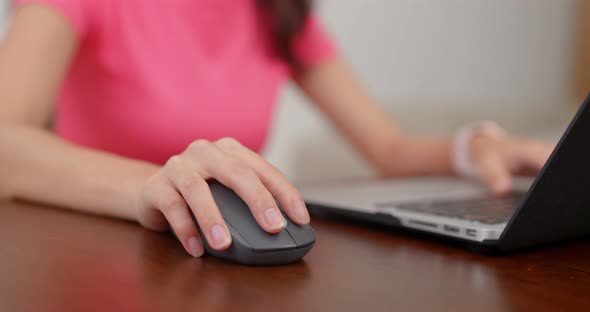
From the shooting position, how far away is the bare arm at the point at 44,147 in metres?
0.58

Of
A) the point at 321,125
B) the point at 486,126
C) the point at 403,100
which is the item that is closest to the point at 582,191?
the point at 486,126

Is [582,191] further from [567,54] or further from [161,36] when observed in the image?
[567,54]

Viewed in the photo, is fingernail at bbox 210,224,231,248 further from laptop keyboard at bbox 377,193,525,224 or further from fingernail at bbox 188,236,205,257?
laptop keyboard at bbox 377,193,525,224

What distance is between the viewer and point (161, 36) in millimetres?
1014

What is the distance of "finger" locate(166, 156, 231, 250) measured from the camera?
419 millimetres

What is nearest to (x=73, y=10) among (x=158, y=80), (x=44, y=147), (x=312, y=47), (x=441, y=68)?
(x=158, y=80)

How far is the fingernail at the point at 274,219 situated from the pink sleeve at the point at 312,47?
2.70 feet

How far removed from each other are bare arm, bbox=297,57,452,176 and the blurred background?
16.7 inches

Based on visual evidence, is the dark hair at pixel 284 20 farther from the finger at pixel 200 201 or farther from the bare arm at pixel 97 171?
the finger at pixel 200 201

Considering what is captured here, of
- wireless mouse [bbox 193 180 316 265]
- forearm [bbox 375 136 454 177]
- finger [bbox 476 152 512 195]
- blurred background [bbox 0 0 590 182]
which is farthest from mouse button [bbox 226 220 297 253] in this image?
blurred background [bbox 0 0 590 182]

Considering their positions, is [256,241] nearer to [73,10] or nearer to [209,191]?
[209,191]

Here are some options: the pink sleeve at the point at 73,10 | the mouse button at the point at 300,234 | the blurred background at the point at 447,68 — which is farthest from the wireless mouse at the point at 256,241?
the blurred background at the point at 447,68

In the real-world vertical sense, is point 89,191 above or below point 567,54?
above

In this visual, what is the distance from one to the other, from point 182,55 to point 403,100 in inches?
41.1
